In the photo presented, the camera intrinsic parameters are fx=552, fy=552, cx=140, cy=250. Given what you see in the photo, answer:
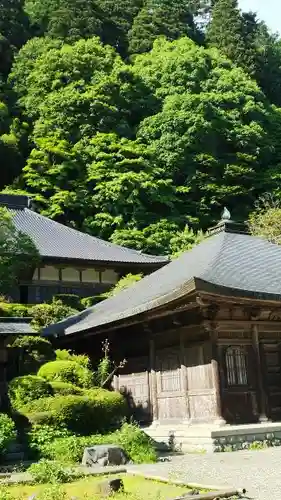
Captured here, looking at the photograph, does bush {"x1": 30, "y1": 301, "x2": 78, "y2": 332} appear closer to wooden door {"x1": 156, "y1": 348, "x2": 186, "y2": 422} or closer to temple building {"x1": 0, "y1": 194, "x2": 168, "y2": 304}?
temple building {"x1": 0, "y1": 194, "x2": 168, "y2": 304}

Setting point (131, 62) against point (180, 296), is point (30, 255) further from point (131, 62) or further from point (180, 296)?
point (131, 62)

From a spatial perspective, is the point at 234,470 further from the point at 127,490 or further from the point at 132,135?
the point at 132,135

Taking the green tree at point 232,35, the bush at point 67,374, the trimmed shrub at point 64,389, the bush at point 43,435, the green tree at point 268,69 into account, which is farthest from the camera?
the green tree at point 268,69

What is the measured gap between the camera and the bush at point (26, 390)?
12992 millimetres

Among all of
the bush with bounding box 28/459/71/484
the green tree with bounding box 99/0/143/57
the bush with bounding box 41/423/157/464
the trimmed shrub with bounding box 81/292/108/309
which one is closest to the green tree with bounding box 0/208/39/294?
the trimmed shrub with bounding box 81/292/108/309

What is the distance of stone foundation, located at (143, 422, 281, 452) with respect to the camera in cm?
1197

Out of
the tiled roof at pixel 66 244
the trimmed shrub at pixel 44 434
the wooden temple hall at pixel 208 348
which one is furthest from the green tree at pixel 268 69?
the trimmed shrub at pixel 44 434

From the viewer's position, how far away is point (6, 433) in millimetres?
11008

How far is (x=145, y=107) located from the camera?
4484 centimetres

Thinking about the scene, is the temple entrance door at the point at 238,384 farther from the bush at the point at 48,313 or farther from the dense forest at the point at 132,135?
the dense forest at the point at 132,135

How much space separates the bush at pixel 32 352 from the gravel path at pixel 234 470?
6.86m

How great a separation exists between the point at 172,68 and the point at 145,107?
4.04 metres

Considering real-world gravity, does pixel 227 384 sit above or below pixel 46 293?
below

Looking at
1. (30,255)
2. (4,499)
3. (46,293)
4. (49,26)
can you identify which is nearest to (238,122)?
(49,26)
